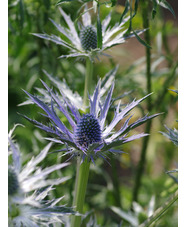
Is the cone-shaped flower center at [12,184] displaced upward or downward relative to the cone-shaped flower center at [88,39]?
downward

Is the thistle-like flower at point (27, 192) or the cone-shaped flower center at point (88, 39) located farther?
the cone-shaped flower center at point (88, 39)

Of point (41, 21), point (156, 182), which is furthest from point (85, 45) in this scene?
point (156, 182)

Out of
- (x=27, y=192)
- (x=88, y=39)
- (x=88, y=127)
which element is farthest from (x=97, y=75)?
(x=27, y=192)

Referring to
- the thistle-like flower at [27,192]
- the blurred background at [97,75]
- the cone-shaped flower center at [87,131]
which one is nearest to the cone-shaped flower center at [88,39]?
the blurred background at [97,75]

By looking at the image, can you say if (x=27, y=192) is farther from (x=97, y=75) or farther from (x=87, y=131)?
(x=97, y=75)

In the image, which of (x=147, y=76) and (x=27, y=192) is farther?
(x=147, y=76)

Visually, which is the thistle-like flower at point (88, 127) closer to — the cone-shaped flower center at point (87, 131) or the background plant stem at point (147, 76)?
the cone-shaped flower center at point (87, 131)

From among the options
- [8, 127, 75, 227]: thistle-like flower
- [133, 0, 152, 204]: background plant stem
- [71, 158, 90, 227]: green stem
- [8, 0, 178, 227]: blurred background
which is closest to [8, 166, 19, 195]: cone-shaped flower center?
[8, 127, 75, 227]: thistle-like flower

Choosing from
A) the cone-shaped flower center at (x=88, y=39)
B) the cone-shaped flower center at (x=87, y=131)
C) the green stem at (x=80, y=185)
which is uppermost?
the cone-shaped flower center at (x=88, y=39)

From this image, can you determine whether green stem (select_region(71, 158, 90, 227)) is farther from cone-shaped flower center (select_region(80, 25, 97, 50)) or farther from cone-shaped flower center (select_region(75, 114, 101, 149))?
cone-shaped flower center (select_region(80, 25, 97, 50))
